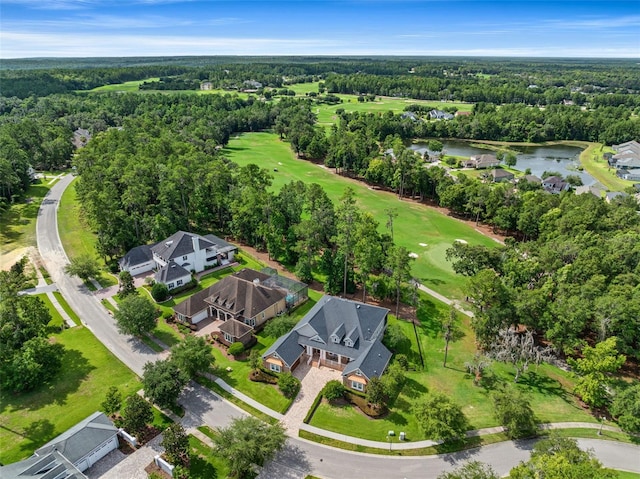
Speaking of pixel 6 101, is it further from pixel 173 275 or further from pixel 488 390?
pixel 488 390

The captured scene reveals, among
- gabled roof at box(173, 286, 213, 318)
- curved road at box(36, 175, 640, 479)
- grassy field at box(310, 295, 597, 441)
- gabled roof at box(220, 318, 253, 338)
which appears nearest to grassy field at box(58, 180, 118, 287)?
gabled roof at box(173, 286, 213, 318)

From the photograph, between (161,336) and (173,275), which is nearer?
(161,336)

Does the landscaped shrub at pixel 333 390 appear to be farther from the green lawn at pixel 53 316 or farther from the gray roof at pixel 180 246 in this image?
the green lawn at pixel 53 316

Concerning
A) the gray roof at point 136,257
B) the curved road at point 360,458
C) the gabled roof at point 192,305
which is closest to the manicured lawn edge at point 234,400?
the curved road at point 360,458

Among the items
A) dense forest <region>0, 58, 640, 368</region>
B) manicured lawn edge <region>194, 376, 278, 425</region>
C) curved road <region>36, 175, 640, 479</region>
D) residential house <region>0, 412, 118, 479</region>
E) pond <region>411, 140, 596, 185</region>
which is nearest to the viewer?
residential house <region>0, 412, 118, 479</region>

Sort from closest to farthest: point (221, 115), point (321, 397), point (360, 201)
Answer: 1. point (321, 397)
2. point (360, 201)
3. point (221, 115)

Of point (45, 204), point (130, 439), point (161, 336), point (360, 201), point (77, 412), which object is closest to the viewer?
point (130, 439)

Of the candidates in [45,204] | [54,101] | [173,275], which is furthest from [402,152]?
[54,101]

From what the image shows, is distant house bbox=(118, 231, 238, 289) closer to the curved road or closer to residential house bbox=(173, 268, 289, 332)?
residential house bbox=(173, 268, 289, 332)
